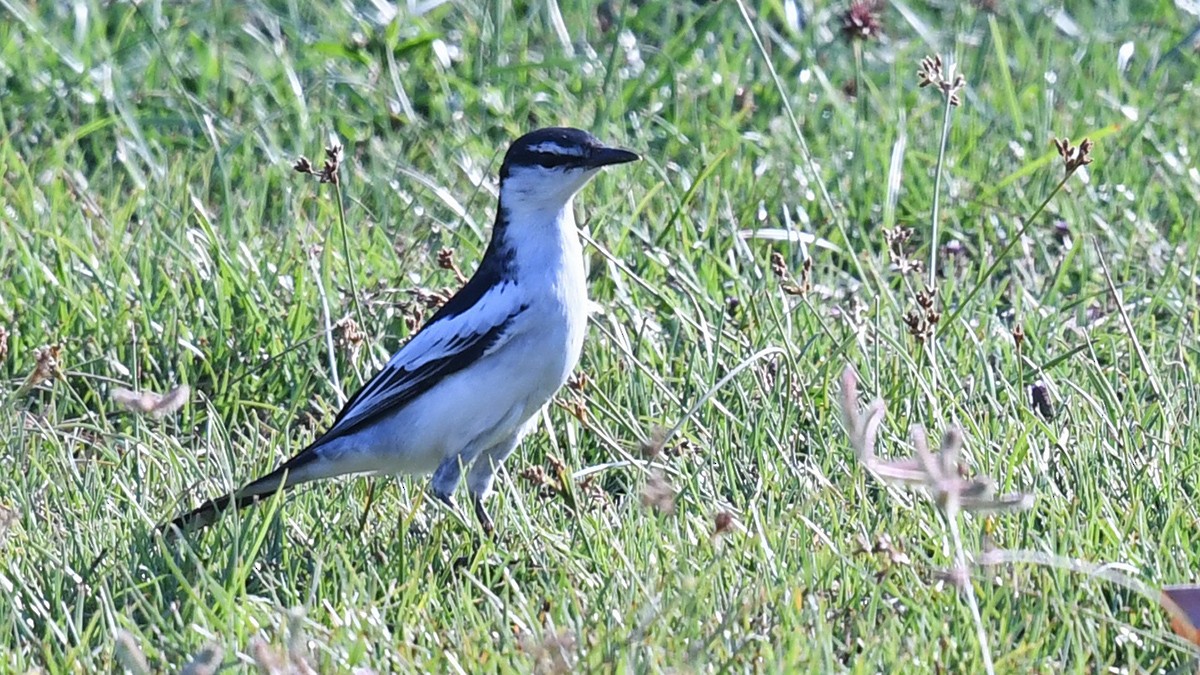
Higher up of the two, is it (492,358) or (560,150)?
(560,150)

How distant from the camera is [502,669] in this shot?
3264mm

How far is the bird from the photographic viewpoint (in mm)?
4410

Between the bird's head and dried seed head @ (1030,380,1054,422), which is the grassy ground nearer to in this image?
dried seed head @ (1030,380,1054,422)

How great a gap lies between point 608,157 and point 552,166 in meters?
0.18

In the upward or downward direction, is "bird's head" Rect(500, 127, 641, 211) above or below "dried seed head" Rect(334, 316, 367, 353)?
above

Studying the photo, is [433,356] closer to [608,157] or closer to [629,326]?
[608,157]

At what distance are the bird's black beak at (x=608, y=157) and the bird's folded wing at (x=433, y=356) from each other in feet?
1.26

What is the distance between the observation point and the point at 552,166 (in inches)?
183

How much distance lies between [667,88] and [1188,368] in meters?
2.73

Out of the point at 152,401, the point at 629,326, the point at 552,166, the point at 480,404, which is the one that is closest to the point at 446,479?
the point at 480,404

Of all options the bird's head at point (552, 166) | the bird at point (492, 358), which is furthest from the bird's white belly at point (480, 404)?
the bird's head at point (552, 166)

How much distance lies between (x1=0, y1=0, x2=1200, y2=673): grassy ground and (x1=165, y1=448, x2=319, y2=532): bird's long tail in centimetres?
4

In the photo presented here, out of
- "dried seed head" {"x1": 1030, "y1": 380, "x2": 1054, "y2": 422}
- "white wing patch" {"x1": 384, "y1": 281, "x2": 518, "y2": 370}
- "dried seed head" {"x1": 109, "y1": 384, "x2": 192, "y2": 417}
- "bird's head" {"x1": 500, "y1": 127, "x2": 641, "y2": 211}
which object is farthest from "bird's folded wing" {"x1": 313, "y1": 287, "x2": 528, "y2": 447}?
"dried seed head" {"x1": 1030, "y1": 380, "x2": 1054, "y2": 422}

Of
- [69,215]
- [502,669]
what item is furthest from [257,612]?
[69,215]
